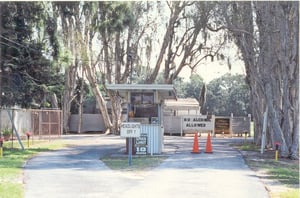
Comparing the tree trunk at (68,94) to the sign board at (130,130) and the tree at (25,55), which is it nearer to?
the tree at (25,55)

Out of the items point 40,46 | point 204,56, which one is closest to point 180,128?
point 204,56

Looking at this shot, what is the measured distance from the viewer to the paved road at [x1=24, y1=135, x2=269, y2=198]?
425 inches

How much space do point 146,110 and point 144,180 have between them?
860cm

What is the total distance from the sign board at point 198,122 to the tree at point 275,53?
17.8m

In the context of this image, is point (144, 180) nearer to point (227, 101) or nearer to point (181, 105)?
point (181, 105)

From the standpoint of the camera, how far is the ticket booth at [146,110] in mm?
20281

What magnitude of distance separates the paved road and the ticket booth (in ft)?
9.41

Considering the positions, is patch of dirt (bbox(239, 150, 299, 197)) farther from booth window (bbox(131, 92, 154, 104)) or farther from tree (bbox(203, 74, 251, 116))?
tree (bbox(203, 74, 251, 116))

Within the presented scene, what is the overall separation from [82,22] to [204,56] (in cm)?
1139

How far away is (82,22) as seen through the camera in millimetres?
37406

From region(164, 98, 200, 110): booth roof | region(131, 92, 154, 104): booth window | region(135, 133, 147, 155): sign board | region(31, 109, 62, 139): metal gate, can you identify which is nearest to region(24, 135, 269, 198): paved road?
region(135, 133, 147, 155): sign board

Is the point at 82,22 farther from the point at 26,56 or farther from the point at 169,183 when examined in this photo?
the point at 169,183

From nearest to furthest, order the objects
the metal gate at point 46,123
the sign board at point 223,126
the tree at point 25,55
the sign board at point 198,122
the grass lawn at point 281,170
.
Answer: the grass lawn at point 281,170 → the tree at point 25,55 → the metal gate at point 46,123 → the sign board at point 198,122 → the sign board at point 223,126

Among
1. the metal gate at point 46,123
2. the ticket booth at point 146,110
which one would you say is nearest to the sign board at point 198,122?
the metal gate at point 46,123
